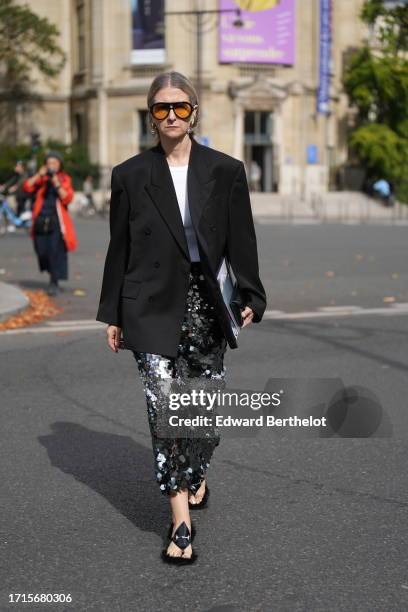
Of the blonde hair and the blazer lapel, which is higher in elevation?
the blonde hair

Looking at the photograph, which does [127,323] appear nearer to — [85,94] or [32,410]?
[32,410]

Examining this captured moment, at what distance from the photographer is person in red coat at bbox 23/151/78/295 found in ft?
44.3

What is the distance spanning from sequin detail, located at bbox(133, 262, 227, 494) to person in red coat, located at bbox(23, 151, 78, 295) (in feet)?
30.2

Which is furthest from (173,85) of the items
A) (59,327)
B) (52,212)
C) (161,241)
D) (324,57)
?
(324,57)

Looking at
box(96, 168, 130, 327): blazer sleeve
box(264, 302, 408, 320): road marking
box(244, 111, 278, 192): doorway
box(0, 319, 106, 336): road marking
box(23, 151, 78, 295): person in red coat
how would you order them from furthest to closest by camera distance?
box(244, 111, 278, 192): doorway < box(23, 151, 78, 295): person in red coat < box(264, 302, 408, 320): road marking < box(0, 319, 106, 336): road marking < box(96, 168, 130, 327): blazer sleeve

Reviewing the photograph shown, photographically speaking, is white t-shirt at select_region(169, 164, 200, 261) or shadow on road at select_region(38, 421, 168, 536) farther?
shadow on road at select_region(38, 421, 168, 536)

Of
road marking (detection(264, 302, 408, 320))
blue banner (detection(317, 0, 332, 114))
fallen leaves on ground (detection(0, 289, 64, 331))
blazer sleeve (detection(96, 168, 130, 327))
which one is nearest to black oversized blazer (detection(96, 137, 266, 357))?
blazer sleeve (detection(96, 168, 130, 327))

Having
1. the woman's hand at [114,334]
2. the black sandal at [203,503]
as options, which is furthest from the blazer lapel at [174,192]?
the black sandal at [203,503]

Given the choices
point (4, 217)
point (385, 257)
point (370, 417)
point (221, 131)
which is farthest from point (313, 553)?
point (221, 131)

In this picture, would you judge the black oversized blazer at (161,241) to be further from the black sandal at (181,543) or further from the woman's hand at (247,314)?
the black sandal at (181,543)

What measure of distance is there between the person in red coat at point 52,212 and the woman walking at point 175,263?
30.0 ft

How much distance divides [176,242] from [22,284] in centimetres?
1175

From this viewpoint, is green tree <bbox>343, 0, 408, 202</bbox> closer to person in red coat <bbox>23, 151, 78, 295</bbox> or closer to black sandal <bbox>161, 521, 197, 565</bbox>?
person in red coat <bbox>23, 151, 78, 295</bbox>

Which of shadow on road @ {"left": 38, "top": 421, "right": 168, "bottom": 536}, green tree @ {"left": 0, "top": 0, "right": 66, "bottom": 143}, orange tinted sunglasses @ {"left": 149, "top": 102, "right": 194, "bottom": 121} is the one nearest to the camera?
orange tinted sunglasses @ {"left": 149, "top": 102, "right": 194, "bottom": 121}
